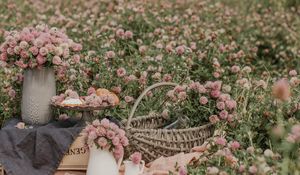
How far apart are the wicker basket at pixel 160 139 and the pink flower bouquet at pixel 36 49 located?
59 centimetres

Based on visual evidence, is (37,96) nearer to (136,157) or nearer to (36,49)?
(36,49)

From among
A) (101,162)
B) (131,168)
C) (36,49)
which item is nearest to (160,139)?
(131,168)

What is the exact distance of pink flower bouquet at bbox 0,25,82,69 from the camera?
4734mm

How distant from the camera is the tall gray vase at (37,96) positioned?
4820mm

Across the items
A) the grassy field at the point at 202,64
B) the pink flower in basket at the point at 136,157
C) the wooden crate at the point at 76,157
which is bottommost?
the wooden crate at the point at 76,157

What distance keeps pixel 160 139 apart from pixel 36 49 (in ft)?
3.18

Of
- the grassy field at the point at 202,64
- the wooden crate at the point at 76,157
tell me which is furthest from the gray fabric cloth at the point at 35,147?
the grassy field at the point at 202,64

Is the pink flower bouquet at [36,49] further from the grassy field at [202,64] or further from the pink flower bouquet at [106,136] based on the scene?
the pink flower bouquet at [106,136]

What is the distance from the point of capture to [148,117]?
5152 mm

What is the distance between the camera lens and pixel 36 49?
4.74 m

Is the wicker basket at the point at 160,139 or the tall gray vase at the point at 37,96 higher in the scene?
the tall gray vase at the point at 37,96

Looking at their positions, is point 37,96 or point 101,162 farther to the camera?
point 37,96

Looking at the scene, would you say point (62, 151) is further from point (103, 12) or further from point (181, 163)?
point (103, 12)

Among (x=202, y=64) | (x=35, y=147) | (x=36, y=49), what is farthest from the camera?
A: (x=202, y=64)
